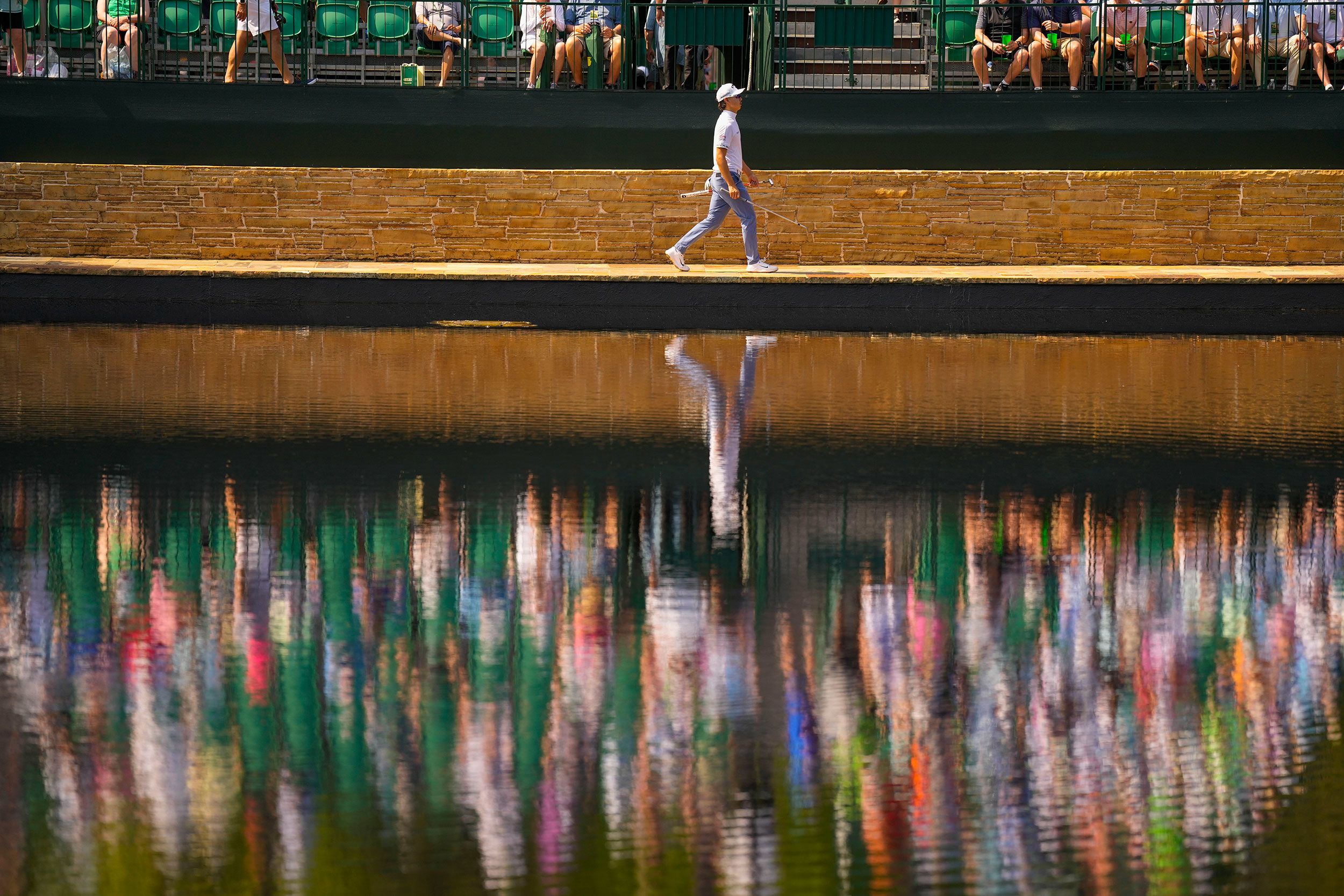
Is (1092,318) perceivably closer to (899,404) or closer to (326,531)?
(899,404)

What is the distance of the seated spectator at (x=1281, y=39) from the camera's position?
2008 cm

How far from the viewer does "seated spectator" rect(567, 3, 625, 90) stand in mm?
Result: 20578

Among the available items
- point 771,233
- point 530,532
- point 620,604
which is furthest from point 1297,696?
point 771,233

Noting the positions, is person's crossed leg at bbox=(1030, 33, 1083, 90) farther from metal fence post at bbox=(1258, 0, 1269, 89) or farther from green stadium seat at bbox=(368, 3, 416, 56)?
green stadium seat at bbox=(368, 3, 416, 56)

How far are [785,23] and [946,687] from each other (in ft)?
53.1

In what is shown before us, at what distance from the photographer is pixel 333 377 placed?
12711 millimetres

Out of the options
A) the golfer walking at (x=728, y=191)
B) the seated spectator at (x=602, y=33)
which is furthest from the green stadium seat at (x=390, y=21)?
the golfer walking at (x=728, y=191)

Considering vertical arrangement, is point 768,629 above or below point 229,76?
below

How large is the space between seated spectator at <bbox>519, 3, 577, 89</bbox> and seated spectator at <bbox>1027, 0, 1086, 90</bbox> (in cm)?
494

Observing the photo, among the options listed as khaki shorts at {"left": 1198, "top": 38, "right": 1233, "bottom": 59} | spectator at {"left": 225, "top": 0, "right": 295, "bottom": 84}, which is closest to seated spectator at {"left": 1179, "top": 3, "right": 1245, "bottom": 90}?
khaki shorts at {"left": 1198, "top": 38, "right": 1233, "bottom": 59}

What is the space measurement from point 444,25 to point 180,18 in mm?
2854

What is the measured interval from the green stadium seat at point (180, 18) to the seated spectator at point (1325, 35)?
11831 millimetres

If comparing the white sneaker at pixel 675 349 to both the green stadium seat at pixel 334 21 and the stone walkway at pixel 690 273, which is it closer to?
the stone walkway at pixel 690 273

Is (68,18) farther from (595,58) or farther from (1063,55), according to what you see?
(1063,55)
